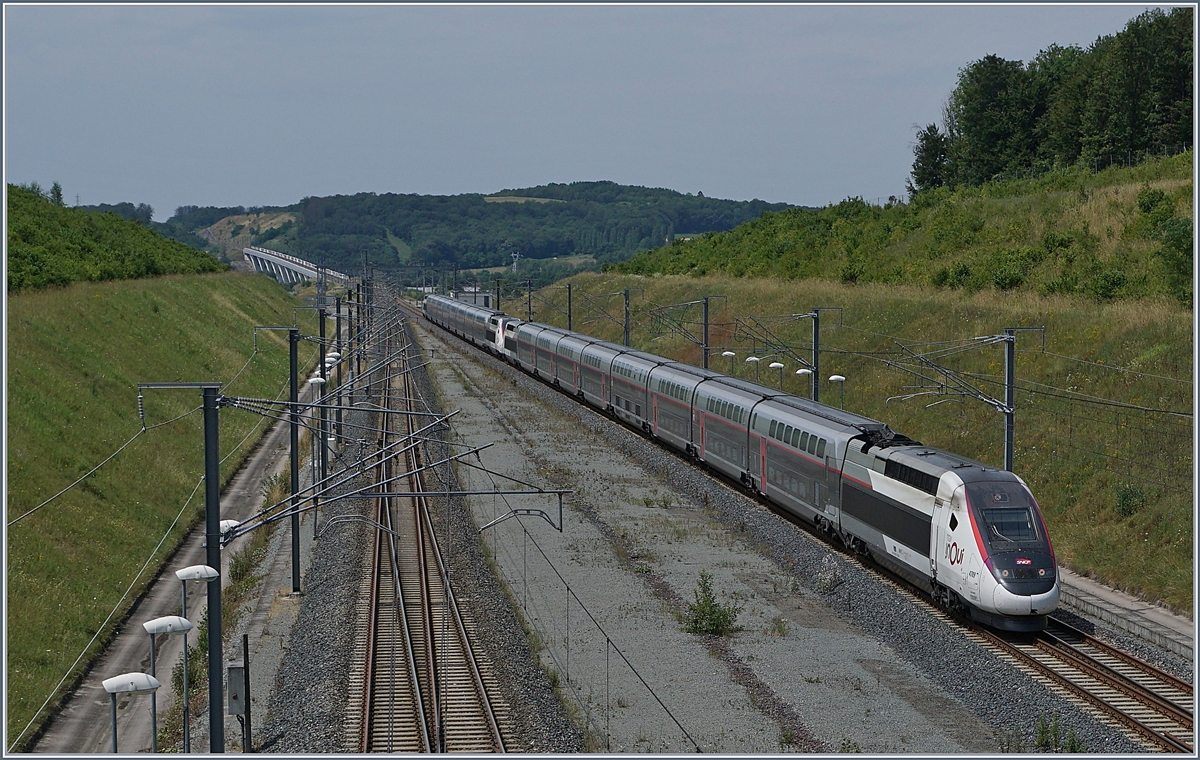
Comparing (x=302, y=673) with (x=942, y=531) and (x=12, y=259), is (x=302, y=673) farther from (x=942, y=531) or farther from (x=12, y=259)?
(x=12, y=259)

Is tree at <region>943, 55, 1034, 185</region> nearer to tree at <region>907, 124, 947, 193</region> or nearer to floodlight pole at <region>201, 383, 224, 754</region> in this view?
tree at <region>907, 124, 947, 193</region>

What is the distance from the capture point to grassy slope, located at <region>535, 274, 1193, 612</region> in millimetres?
29562

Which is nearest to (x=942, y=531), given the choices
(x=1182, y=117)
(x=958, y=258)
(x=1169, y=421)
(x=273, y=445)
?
(x=1169, y=421)

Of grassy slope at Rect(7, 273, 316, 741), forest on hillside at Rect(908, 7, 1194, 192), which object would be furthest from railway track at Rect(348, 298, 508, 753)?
forest on hillside at Rect(908, 7, 1194, 192)

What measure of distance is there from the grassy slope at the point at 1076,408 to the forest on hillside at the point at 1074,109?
90.7ft

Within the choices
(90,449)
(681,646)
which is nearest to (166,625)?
(681,646)

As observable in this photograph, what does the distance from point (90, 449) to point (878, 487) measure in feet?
89.9

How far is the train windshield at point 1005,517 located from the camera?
76.5ft

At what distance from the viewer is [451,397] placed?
220ft

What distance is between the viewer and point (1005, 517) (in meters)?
23.6

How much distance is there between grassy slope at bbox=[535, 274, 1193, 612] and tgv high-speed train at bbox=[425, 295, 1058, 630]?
5.30 meters

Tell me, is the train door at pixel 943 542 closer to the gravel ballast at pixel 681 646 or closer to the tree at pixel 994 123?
the gravel ballast at pixel 681 646

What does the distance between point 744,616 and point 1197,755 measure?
10609mm

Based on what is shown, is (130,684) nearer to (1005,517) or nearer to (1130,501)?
(1005,517)
